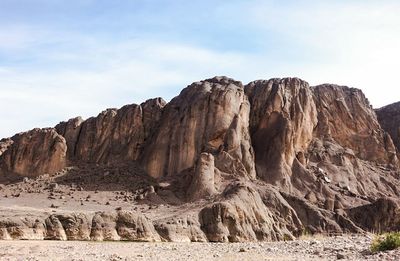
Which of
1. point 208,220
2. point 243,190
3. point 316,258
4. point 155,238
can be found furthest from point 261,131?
point 316,258

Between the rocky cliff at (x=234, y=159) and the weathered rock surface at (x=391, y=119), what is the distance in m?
9.70

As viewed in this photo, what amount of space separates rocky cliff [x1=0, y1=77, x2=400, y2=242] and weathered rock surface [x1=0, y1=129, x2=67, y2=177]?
143 mm

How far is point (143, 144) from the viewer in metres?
79.9

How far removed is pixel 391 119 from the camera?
111500 millimetres

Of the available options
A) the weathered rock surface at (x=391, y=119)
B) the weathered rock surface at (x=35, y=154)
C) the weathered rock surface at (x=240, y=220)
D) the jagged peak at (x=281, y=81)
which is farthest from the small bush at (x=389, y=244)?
the weathered rock surface at (x=391, y=119)

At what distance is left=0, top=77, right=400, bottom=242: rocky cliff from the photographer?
5953 cm

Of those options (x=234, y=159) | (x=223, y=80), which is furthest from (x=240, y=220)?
(x=223, y=80)

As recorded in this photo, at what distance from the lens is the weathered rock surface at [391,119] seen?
352 ft

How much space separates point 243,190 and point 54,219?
20271mm

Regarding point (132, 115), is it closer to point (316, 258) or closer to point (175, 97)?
point (175, 97)

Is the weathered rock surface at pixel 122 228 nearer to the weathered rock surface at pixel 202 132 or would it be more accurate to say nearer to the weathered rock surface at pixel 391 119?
the weathered rock surface at pixel 202 132

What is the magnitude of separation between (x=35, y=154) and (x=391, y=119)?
67.1 metres

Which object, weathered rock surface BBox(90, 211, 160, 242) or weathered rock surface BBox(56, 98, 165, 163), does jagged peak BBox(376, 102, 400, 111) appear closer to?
weathered rock surface BBox(56, 98, 165, 163)

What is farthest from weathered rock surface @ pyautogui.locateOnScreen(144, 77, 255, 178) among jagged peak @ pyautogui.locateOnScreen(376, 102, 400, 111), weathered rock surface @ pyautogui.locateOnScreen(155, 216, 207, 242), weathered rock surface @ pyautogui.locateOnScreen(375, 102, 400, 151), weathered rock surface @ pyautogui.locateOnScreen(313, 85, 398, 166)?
jagged peak @ pyautogui.locateOnScreen(376, 102, 400, 111)
